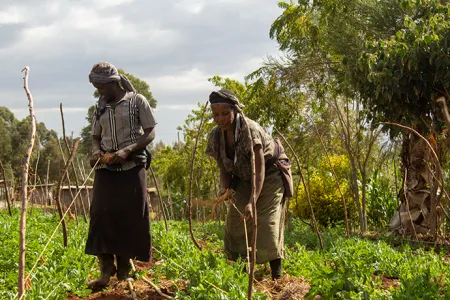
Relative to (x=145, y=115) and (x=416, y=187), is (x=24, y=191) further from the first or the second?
(x=416, y=187)

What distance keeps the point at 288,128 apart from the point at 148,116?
8436 mm

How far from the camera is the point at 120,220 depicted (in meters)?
4.30

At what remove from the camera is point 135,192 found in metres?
4.30

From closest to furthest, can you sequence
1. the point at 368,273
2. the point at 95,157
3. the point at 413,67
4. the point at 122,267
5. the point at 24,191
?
the point at 24,191 < the point at 368,273 < the point at 95,157 < the point at 122,267 < the point at 413,67

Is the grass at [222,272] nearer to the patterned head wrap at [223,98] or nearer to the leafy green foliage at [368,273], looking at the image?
the leafy green foliage at [368,273]

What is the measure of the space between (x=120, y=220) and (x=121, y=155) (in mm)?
488

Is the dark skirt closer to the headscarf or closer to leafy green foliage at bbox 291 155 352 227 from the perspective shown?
the headscarf

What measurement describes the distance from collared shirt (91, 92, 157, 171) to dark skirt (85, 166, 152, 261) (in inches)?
4.5

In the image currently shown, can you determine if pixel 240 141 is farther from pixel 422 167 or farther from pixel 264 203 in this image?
pixel 422 167

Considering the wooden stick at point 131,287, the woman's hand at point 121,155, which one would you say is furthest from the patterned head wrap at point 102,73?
the wooden stick at point 131,287

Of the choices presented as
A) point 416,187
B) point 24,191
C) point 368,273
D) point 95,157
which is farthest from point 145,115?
point 416,187

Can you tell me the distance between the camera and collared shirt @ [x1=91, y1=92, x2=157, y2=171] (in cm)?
433

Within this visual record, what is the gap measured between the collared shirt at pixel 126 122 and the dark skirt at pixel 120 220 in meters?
0.11

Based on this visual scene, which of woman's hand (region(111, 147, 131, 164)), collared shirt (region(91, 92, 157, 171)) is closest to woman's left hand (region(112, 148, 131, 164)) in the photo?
woman's hand (region(111, 147, 131, 164))
